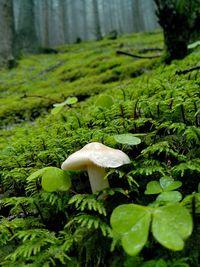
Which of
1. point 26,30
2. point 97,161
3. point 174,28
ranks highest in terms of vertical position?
point 26,30

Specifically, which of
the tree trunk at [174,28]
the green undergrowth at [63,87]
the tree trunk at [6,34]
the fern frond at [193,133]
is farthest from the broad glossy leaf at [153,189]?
the tree trunk at [6,34]

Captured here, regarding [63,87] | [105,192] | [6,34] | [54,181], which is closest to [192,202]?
[105,192]

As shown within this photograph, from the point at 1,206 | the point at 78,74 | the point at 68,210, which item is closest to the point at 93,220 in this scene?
the point at 68,210

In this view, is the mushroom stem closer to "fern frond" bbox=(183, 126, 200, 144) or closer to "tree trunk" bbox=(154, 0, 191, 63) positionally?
"fern frond" bbox=(183, 126, 200, 144)

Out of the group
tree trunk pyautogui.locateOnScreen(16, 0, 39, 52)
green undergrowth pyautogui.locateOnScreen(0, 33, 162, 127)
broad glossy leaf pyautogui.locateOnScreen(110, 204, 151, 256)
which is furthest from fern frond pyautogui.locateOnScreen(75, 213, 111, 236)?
tree trunk pyautogui.locateOnScreen(16, 0, 39, 52)

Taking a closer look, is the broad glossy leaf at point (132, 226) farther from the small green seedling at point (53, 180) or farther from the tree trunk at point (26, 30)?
the tree trunk at point (26, 30)

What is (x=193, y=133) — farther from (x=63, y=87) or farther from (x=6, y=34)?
(x=6, y=34)

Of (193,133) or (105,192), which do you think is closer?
(105,192)

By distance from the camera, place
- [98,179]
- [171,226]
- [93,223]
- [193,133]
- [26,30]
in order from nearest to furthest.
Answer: [171,226], [93,223], [98,179], [193,133], [26,30]
